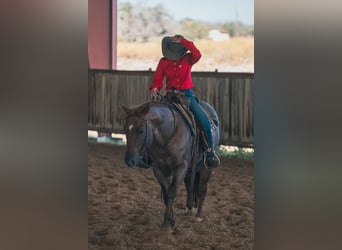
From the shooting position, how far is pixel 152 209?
2781 mm

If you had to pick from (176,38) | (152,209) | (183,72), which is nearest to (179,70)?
(183,72)

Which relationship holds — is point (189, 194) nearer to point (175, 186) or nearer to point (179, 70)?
point (175, 186)

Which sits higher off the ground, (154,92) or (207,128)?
(154,92)

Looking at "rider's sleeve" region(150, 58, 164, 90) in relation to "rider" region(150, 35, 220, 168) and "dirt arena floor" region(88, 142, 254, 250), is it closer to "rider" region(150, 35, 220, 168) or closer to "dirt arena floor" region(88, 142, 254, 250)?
"rider" region(150, 35, 220, 168)

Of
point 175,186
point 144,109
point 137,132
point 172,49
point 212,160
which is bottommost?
point 175,186

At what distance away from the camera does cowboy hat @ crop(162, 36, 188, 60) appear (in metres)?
2.66

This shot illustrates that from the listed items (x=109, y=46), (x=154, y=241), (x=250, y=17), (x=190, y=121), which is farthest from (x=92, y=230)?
(x=250, y=17)

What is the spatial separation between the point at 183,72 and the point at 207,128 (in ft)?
0.91

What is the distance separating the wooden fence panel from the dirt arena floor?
12 centimetres

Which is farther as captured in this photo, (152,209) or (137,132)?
(152,209)

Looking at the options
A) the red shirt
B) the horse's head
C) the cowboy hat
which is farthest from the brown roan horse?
the cowboy hat
